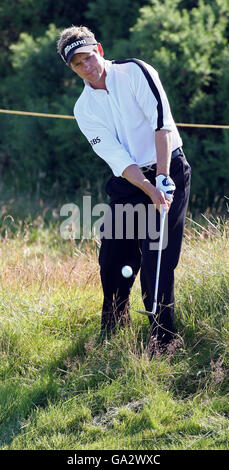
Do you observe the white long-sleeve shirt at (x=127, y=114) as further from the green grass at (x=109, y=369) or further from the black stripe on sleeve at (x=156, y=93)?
the green grass at (x=109, y=369)

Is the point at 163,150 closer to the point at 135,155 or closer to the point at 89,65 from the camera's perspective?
the point at 135,155

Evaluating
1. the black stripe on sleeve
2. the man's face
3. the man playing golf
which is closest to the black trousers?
the man playing golf

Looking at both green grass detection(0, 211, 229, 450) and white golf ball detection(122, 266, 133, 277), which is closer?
green grass detection(0, 211, 229, 450)

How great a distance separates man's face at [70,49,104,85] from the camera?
14.5 ft

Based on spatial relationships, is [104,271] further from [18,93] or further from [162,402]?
[18,93]

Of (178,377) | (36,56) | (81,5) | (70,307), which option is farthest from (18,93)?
(178,377)

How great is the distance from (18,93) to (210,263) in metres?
8.15

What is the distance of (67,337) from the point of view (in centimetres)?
495

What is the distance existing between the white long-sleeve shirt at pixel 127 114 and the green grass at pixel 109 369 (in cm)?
110

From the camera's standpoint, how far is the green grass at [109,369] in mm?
4082

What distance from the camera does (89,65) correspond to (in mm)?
4453

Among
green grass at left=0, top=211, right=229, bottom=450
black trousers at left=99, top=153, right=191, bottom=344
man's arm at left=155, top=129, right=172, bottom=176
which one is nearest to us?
green grass at left=0, top=211, right=229, bottom=450

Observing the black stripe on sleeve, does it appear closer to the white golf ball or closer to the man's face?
the man's face

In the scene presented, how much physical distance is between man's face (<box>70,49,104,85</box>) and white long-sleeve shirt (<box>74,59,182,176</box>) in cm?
8
